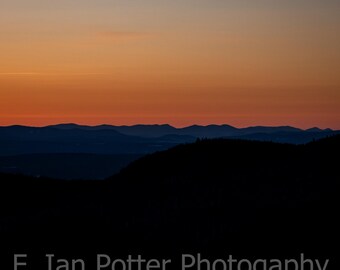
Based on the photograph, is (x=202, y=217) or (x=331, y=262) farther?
(x=202, y=217)

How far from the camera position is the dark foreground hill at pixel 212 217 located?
94.4ft

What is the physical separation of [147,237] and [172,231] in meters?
1.16

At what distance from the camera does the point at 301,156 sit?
4778 centimetres

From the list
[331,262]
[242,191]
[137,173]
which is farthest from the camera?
[137,173]

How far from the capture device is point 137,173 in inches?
2450

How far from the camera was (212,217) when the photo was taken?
33.7m

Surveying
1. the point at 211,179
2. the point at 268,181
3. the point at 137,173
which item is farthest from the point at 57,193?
the point at 268,181

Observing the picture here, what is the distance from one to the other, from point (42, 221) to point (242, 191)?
9.40 m

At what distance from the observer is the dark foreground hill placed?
28.8 metres

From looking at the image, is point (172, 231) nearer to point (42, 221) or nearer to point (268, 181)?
point (42, 221)

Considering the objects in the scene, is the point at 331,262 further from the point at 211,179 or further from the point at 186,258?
the point at 211,179

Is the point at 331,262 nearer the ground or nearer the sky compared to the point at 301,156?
nearer the ground

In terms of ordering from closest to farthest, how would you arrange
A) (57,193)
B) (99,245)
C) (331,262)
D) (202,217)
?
(331,262)
(99,245)
(202,217)
(57,193)

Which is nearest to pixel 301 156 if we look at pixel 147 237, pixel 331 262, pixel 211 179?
pixel 211 179
